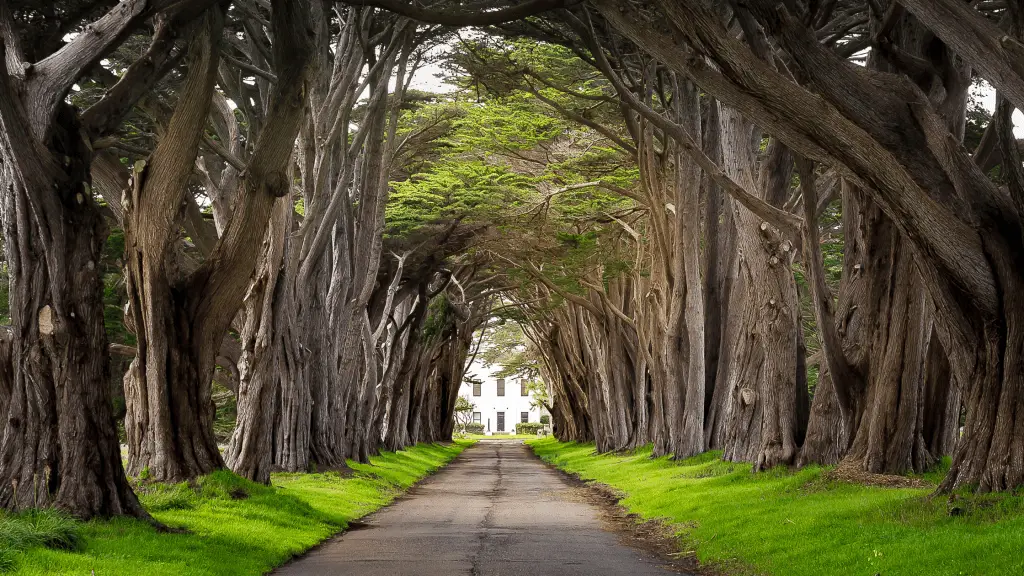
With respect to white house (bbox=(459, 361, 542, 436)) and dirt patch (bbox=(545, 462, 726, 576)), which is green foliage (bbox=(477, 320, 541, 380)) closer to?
white house (bbox=(459, 361, 542, 436))

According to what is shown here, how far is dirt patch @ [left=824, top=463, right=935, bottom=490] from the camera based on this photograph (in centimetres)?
1148

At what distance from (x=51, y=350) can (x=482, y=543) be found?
4517 millimetres

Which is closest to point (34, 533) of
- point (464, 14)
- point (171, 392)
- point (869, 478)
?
point (171, 392)

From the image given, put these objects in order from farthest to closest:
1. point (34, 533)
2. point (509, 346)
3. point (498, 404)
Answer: point (498, 404)
point (509, 346)
point (34, 533)

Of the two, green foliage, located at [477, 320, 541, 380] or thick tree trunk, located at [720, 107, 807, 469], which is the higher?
green foliage, located at [477, 320, 541, 380]

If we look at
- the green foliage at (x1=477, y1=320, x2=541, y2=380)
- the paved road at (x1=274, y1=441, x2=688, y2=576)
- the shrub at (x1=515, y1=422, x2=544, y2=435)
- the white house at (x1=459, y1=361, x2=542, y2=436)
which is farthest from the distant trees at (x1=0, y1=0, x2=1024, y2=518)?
the white house at (x1=459, y1=361, x2=542, y2=436)

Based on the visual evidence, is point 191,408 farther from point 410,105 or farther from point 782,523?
point 410,105

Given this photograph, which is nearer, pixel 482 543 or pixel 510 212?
pixel 482 543

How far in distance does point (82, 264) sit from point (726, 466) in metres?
11.2

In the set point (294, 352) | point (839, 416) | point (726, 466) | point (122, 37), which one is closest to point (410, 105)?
point (294, 352)

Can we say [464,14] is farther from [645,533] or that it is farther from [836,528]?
[645,533]

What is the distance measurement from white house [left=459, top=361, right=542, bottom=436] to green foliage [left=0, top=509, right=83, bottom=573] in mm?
94871

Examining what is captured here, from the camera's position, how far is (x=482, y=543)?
36.4 feet

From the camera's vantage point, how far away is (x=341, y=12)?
1742 cm
